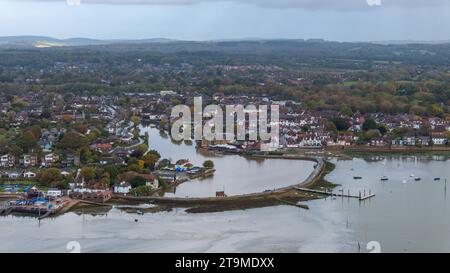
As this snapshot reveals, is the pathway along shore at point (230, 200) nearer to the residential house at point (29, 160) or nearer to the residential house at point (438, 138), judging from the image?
the residential house at point (29, 160)

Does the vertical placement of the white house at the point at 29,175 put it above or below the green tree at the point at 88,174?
below

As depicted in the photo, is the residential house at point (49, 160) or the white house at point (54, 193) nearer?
the white house at point (54, 193)

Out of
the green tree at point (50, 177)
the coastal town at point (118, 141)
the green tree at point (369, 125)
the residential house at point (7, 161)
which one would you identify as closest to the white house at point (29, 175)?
the coastal town at point (118, 141)

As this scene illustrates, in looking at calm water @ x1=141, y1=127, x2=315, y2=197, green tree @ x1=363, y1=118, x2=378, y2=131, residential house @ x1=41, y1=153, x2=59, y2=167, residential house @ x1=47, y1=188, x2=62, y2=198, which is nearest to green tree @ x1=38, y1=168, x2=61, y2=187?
residential house @ x1=47, y1=188, x2=62, y2=198

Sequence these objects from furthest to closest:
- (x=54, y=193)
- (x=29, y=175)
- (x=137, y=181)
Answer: (x=29, y=175)
(x=137, y=181)
(x=54, y=193)

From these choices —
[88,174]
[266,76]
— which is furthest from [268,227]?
[266,76]

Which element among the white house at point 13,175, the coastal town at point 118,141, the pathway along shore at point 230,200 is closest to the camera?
the pathway along shore at point 230,200

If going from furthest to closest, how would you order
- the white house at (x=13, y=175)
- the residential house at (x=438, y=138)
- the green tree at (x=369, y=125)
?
1. the green tree at (x=369, y=125)
2. the residential house at (x=438, y=138)
3. the white house at (x=13, y=175)

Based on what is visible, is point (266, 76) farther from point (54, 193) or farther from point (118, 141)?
point (54, 193)

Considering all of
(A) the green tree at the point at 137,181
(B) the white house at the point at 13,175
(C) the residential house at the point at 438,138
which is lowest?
(C) the residential house at the point at 438,138
